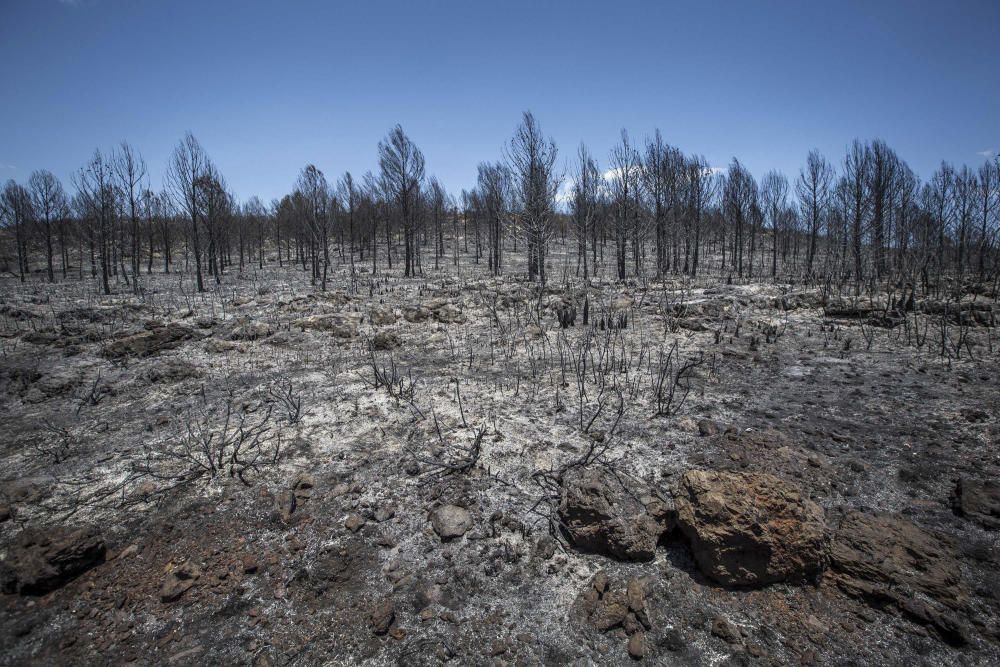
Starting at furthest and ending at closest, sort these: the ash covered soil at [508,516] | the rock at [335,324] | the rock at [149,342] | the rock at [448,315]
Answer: the rock at [448,315] → the rock at [335,324] → the rock at [149,342] → the ash covered soil at [508,516]

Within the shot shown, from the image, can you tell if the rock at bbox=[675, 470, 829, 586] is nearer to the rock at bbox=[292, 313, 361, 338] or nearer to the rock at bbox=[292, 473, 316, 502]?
the rock at bbox=[292, 473, 316, 502]

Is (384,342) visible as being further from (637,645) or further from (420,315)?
(637,645)

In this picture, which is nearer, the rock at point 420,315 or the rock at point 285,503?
the rock at point 285,503

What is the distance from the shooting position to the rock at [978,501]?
292 centimetres

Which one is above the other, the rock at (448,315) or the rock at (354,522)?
the rock at (448,315)

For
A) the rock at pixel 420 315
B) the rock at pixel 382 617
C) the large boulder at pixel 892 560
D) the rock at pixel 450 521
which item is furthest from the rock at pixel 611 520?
the rock at pixel 420 315

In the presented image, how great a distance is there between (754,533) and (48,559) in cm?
446

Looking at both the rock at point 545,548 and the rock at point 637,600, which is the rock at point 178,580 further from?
the rock at point 637,600

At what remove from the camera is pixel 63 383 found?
6109 mm

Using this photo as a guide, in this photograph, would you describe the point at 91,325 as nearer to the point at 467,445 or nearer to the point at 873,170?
the point at 467,445

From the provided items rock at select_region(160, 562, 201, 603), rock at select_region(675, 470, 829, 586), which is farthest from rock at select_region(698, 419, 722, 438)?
rock at select_region(160, 562, 201, 603)

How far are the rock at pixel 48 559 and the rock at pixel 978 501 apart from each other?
19.9ft

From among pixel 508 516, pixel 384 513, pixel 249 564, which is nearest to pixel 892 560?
pixel 508 516

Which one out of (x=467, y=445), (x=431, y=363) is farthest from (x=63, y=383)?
(x=467, y=445)
